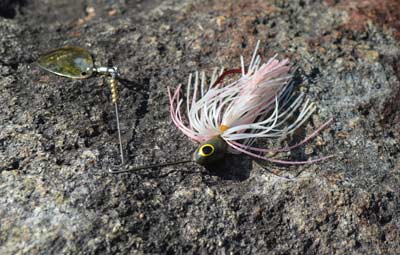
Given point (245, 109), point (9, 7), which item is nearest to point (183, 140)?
point (245, 109)

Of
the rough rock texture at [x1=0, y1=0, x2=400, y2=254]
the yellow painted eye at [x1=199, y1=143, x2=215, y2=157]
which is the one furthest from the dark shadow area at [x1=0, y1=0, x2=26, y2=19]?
the yellow painted eye at [x1=199, y1=143, x2=215, y2=157]

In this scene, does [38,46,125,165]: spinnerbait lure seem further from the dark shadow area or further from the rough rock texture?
the dark shadow area

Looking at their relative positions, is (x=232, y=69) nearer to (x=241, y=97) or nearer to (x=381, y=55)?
(x=241, y=97)

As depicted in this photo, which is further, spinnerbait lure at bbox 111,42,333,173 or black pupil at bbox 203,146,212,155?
spinnerbait lure at bbox 111,42,333,173

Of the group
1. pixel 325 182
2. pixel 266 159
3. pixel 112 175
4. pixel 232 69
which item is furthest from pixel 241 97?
pixel 112 175

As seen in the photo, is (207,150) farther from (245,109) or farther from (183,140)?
(245,109)

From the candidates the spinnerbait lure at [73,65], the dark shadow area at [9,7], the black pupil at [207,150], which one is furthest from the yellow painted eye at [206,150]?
the dark shadow area at [9,7]
